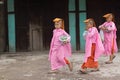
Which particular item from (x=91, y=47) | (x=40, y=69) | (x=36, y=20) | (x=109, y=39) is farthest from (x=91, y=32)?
(x=36, y=20)

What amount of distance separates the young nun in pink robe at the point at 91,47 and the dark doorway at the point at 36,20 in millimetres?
4695

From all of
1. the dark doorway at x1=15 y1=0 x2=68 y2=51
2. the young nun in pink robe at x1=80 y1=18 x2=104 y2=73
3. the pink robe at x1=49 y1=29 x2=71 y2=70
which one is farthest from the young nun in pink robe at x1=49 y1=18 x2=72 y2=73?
the dark doorway at x1=15 y1=0 x2=68 y2=51

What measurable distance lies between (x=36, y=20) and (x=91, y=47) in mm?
5079

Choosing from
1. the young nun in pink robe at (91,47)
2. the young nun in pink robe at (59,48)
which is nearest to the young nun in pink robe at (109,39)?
the young nun in pink robe at (91,47)

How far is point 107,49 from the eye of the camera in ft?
43.1

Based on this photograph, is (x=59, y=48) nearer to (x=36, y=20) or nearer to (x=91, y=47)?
(x=91, y=47)

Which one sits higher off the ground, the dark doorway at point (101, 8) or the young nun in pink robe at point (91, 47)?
the dark doorway at point (101, 8)

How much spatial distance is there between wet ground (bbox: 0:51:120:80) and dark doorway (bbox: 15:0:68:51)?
0.85 meters

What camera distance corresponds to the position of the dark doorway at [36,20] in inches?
638

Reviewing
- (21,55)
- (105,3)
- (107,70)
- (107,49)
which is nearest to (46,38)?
(21,55)

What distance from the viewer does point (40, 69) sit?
12.4 m

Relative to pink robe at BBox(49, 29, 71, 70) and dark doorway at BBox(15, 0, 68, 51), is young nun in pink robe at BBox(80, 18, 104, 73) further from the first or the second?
dark doorway at BBox(15, 0, 68, 51)

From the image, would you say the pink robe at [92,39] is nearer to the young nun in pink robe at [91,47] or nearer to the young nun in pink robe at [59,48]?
the young nun in pink robe at [91,47]

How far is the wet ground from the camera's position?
11.1 m
